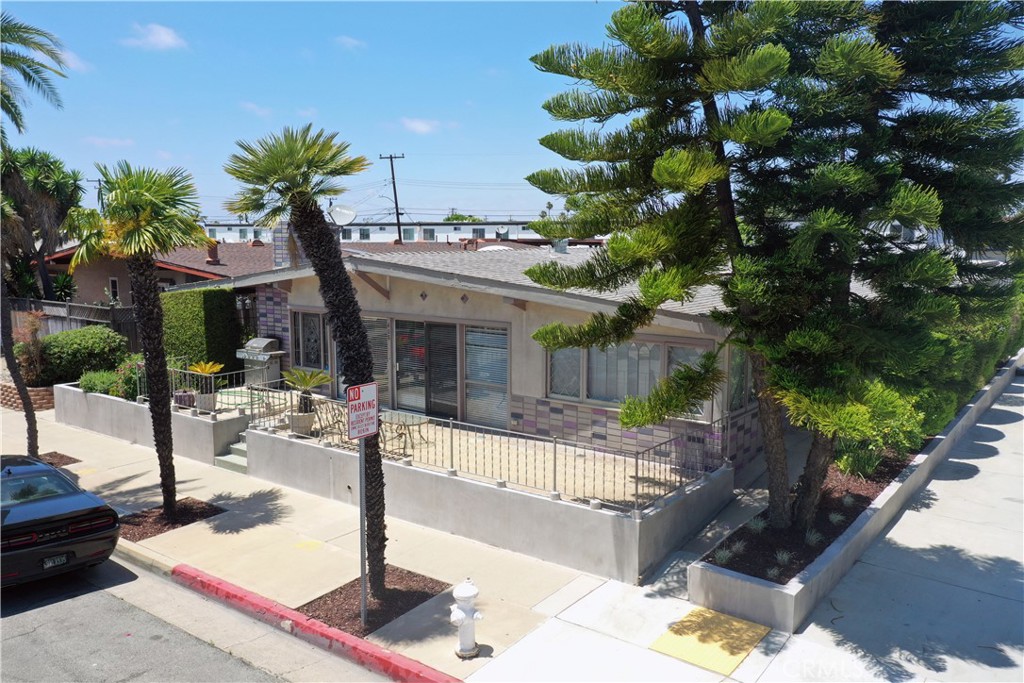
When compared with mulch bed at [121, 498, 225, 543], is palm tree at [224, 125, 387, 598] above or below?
above

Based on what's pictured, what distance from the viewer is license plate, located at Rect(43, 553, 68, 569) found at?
8.56 meters

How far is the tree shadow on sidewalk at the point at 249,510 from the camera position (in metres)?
10.9

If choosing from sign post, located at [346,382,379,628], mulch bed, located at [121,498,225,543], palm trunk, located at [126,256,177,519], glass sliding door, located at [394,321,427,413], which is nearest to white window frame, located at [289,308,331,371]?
glass sliding door, located at [394,321,427,413]

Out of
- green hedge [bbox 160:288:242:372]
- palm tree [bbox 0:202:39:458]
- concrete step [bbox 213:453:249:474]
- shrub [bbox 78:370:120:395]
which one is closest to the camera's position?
palm tree [bbox 0:202:39:458]

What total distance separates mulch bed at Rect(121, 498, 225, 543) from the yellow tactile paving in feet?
23.3

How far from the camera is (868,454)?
11398 mm

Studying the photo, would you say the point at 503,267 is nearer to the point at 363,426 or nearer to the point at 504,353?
the point at 504,353

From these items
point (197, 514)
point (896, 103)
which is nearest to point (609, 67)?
point (896, 103)

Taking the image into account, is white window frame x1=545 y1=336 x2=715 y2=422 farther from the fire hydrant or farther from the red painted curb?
the red painted curb

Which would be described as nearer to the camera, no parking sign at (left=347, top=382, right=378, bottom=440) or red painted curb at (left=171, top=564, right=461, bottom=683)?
red painted curb at (left=171, top=564, right=461, bottom=683)

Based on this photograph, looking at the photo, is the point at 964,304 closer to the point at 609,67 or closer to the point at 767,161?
the point at 767,161

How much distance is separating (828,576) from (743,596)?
1.14 m

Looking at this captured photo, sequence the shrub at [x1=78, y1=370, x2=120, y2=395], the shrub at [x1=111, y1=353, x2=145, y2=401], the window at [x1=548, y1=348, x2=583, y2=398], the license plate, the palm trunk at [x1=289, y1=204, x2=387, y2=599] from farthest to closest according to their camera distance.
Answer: the shrub at [x1=78, y1=370, x2=120, y2=395]
the shrub at [x1=111, y1=353, x2=145, y2=401]
the window at [x1=548, y1=348, x2=583, y2=398]
the license plate
the palm trunk at [x1=289, y1=204, x2=387, y2=599]

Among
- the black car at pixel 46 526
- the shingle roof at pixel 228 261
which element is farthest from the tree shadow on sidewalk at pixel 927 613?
the shingle roof at pixel 228 261
